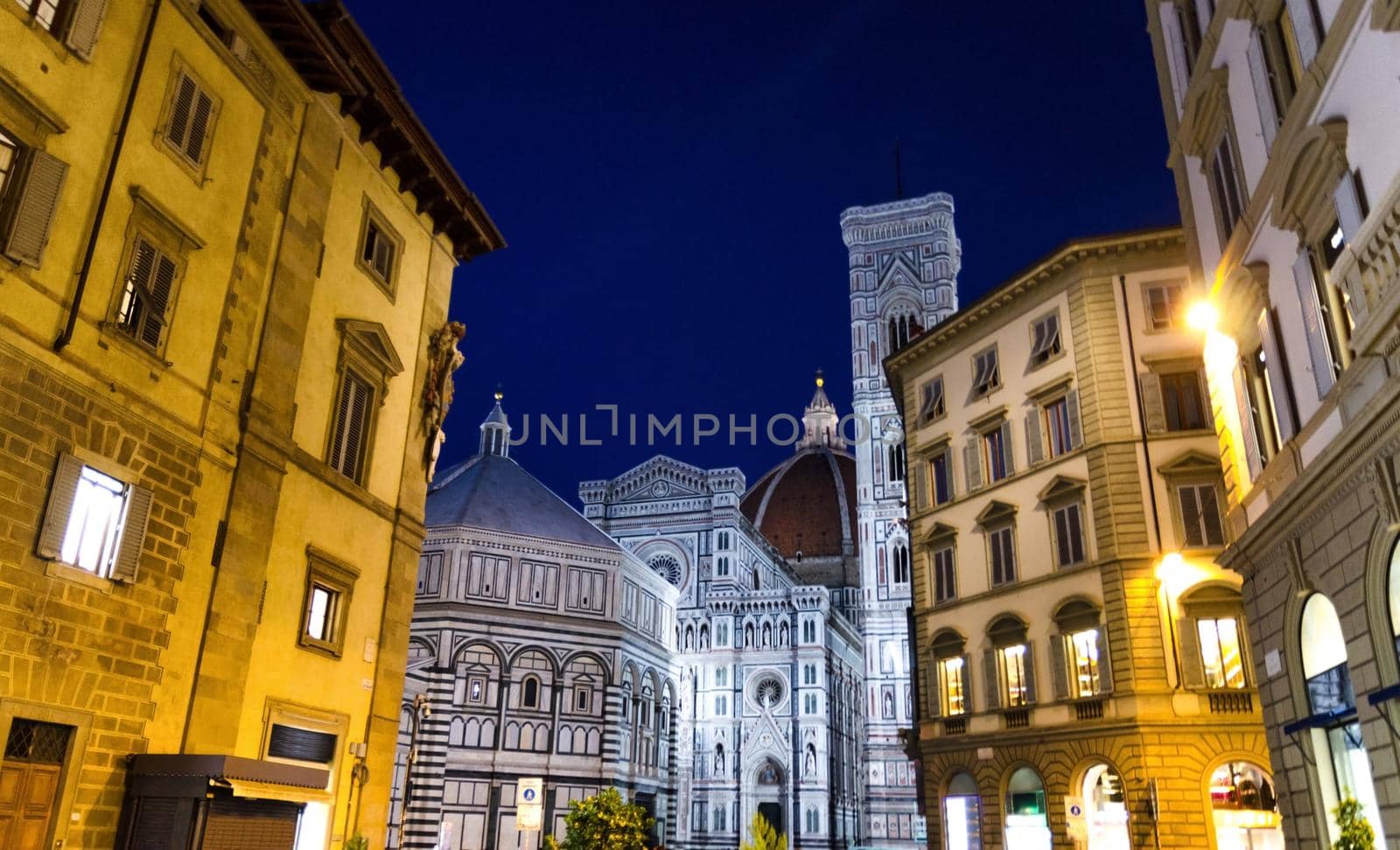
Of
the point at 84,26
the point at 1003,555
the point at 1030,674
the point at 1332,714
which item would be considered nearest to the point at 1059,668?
the point at 1030,674

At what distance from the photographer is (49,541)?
11.5 metres

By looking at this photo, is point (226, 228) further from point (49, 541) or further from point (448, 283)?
point (448, 283)

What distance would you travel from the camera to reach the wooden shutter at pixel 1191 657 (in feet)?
77.9

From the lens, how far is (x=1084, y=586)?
25.8 m

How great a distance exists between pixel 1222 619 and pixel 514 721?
1219 inches

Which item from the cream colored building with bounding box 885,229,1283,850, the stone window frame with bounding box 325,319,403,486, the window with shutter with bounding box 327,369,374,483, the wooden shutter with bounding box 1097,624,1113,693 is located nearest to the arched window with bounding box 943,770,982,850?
the cream colored building with bounding box 885,229,1283,850

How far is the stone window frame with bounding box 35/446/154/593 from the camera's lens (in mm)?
11562

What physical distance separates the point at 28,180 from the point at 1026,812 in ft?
82.7

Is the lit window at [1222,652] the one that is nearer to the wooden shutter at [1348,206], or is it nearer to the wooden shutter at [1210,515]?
the wooden shutter at [1210,515]

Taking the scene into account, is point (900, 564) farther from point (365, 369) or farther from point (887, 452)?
point (365, 369)

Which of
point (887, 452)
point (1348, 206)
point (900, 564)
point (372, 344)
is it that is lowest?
point (1348, 206)

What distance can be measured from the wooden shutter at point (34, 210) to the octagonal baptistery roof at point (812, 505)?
316 feet

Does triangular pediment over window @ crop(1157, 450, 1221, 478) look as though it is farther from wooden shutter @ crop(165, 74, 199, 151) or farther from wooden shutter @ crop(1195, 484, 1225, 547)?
wooden shutter @ crop(165, 74, 199, 151)

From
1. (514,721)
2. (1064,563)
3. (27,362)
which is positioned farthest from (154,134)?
(514,721)
